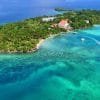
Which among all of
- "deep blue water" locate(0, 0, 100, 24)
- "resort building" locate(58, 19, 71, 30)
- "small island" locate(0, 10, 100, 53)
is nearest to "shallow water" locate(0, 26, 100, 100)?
"small island" locate(0, 10, 100, 53)

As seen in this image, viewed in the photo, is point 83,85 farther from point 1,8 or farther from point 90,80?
point 1,8

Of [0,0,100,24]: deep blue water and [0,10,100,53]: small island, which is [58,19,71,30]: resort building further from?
[0,0,100,24]: deep blue water

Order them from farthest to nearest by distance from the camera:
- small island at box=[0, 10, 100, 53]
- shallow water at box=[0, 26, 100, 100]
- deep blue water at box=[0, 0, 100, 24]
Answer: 1. deep blue water at box=[0, 0, 100, 24]
2. small island at box=[0, 10, 100, 53]
3. shallow water at box=[0, 26, 100, 100]

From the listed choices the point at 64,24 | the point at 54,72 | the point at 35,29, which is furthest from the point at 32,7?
the point at 54,72

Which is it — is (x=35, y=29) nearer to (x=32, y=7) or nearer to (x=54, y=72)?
(x=54, y=72)

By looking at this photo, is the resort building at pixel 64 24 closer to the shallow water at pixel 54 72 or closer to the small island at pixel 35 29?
the small island at pixel 35 29

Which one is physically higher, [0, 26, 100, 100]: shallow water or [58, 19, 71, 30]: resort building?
[58, 19, 71, 30]: resort building

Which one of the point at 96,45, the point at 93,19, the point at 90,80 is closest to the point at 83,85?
the point at 90,80

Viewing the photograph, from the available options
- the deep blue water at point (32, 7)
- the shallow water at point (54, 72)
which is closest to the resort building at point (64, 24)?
the shallow water at point (54, 72)
